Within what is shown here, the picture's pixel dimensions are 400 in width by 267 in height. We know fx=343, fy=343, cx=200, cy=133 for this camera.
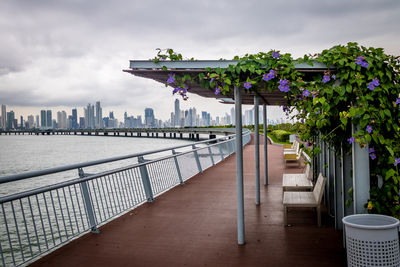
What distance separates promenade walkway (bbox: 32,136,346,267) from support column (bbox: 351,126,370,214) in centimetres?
82

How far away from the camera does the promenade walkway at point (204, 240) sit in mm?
4395

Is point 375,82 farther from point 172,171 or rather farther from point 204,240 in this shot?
point 172,171

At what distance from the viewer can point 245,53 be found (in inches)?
175

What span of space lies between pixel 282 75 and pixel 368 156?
4.46ft

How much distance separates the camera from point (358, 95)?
3791 mm

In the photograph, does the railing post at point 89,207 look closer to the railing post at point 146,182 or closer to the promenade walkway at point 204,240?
the promenade walkway at point 204,240

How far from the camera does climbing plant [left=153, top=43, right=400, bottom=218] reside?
3764 millimetres

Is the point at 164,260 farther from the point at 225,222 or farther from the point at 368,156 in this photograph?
the point at 368,156

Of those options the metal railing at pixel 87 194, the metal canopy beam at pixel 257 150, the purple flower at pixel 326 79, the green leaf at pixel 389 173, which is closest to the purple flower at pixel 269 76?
the purple flower at pixel 326 79

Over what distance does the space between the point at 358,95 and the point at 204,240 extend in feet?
9.77

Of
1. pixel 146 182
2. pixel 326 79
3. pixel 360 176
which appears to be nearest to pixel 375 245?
pixel 360 176

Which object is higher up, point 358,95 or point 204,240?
point 358,95

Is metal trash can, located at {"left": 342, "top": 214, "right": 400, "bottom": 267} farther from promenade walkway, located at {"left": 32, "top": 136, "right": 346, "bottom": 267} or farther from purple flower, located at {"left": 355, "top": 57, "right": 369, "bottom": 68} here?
purple flower, located at {"left": 355, "top": 57, "right": 369, "bottom": 68}

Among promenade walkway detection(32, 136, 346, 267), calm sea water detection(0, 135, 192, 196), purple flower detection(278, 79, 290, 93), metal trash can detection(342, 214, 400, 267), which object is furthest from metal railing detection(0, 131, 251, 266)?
calm sea water detection(0, 135, 192, 196)
